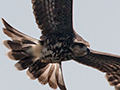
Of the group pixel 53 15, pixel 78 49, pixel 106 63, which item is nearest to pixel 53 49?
pixel 78 49

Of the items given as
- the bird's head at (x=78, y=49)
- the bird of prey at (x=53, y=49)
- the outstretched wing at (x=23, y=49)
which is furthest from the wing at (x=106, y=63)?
the outstretched wing at (x=23, y=49)

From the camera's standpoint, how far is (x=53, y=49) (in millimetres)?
9625

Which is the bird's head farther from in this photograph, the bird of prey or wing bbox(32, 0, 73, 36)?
wing bbox(32, 0, 73, 36)

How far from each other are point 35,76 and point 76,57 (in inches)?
50.3

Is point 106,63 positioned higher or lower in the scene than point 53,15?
lower

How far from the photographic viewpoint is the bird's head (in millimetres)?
9625

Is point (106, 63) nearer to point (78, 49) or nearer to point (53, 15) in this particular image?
point (78, 49)

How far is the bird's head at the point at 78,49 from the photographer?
379 inches

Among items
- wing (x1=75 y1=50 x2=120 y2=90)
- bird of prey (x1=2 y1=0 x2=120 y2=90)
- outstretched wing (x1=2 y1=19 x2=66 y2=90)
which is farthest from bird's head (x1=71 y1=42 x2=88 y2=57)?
outstretched wing (x1=2 y1=19 x2=66 y2=90)

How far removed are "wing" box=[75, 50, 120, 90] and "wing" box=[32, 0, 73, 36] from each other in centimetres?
112

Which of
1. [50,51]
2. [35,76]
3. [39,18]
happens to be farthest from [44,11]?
[35,76]

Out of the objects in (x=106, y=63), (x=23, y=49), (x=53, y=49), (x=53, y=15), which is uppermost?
(x=53, y=15)

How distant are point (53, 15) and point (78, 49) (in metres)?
1.02

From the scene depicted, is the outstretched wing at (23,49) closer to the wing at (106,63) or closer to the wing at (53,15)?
the wing at (53,15)
